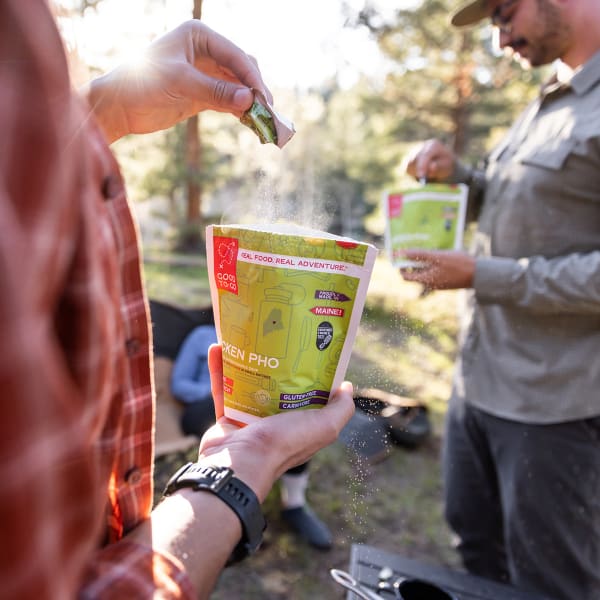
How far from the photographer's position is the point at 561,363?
1336 millimetres

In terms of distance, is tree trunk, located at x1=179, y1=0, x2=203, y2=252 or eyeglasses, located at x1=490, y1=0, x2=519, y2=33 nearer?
eyeglasses, located at x1=490, y1=0, x2=519, y2=33

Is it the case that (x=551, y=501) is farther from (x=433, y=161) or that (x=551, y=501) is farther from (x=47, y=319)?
(x=47, y=319)

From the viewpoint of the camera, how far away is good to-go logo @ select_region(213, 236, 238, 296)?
0.70 meters

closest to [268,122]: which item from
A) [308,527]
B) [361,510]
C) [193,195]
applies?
[361,510]

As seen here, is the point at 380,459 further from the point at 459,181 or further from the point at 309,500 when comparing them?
the point at 459,181

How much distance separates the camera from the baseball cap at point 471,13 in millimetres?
1677

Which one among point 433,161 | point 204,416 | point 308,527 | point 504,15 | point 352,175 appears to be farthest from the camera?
point 352,175

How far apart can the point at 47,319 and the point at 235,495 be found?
310mm

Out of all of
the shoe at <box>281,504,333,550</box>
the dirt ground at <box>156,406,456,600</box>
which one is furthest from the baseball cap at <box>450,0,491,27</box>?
the shoe at <box>281,504,333,550</box>

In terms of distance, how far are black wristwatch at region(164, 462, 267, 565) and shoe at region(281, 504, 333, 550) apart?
1.77 meters

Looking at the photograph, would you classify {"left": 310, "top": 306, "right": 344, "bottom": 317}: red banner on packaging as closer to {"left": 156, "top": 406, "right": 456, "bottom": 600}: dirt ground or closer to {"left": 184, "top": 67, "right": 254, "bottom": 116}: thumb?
{"left": 184, "top": 67, "right": 254, "bottom": 116}: thumb

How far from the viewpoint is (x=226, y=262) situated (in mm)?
710

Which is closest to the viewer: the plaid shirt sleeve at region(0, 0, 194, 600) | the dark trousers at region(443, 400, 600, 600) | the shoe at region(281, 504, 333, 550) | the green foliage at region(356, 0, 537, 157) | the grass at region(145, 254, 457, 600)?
the plaid shirt sleeve at region(0, 0, 194, 600)

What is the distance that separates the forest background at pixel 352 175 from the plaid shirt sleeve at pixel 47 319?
0.47 feet
